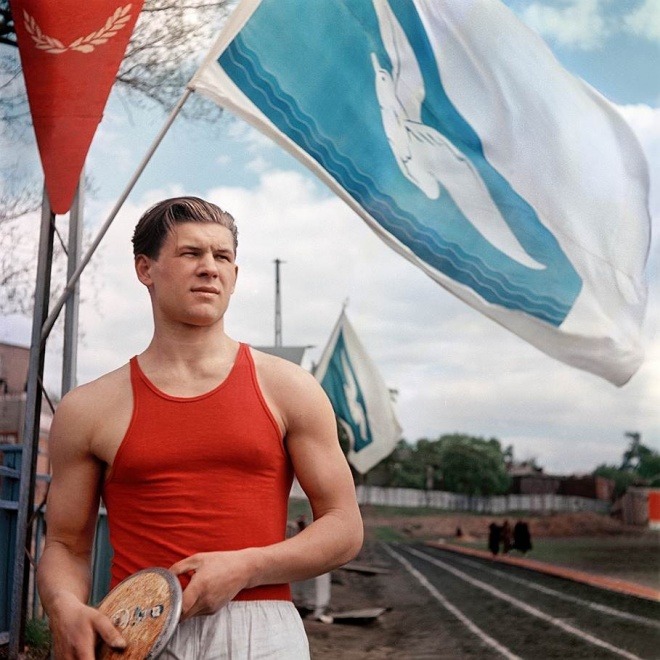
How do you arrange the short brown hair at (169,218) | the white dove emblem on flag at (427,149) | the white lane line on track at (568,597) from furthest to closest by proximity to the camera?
the white lane line on track at (568,597), the white dove emblem on flag at (427,149), the short brown hair at (169,218)

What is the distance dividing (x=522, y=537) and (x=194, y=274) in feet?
13.7

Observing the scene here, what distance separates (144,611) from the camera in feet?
3.19

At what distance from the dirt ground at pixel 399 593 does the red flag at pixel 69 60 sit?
268 cm

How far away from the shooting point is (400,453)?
15.6 feet

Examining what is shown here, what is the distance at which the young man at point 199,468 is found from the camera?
41.5 inches

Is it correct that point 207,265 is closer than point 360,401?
Yes

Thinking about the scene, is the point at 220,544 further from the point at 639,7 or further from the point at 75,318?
the point at 639,7

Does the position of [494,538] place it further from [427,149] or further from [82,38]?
[82,38]

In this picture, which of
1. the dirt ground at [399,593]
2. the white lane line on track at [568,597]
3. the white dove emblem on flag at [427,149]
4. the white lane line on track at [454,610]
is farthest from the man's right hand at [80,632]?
the white lane line on track at [568,597]

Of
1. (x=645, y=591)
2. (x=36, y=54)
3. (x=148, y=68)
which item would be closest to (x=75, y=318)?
(x=36, y=54)

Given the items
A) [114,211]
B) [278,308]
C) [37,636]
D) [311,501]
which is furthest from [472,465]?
[311,501]

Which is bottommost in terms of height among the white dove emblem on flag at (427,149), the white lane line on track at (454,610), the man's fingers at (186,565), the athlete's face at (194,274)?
the white lane line on track at (454,610)

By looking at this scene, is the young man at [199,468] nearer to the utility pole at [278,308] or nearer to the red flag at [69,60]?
the red flag at [69,60]

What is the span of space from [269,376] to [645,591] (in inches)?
160
